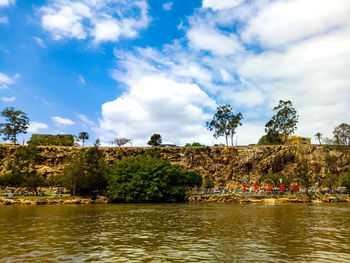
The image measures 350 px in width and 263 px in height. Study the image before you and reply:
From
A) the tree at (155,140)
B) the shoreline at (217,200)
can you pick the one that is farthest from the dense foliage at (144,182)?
the tree at (155,140)

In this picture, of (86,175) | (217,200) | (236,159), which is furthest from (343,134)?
(86,175)

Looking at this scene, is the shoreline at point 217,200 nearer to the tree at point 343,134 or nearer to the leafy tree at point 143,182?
the leafy tree at point 143,182

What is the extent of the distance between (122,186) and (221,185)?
159 feet

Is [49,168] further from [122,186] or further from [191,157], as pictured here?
[191,157]

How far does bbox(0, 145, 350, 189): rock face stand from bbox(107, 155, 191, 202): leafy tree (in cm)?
3096

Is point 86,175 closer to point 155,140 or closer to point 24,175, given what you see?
point 24,175

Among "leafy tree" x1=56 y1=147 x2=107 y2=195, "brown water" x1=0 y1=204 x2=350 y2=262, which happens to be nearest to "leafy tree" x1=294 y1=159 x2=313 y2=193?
"brown water" x1=0 y1=204 x2=350 y2=262

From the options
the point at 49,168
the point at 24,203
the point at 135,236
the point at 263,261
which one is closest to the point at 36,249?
the point at 135,236

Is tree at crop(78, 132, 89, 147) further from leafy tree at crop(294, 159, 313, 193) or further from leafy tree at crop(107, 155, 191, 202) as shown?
leafy tree at crop(294, 159, 313, 193)

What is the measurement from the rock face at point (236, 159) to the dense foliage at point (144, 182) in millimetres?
30415

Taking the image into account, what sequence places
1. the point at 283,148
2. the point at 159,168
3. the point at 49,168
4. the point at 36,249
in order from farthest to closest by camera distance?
1. the point at 283,148
2. the point at 49,168
3. the point at 159,168
4. the point at 36,249

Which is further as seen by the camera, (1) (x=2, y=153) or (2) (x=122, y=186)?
(1) (x=2, y=153)

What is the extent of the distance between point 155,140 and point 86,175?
64269mm

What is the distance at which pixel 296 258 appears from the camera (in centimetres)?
1323
